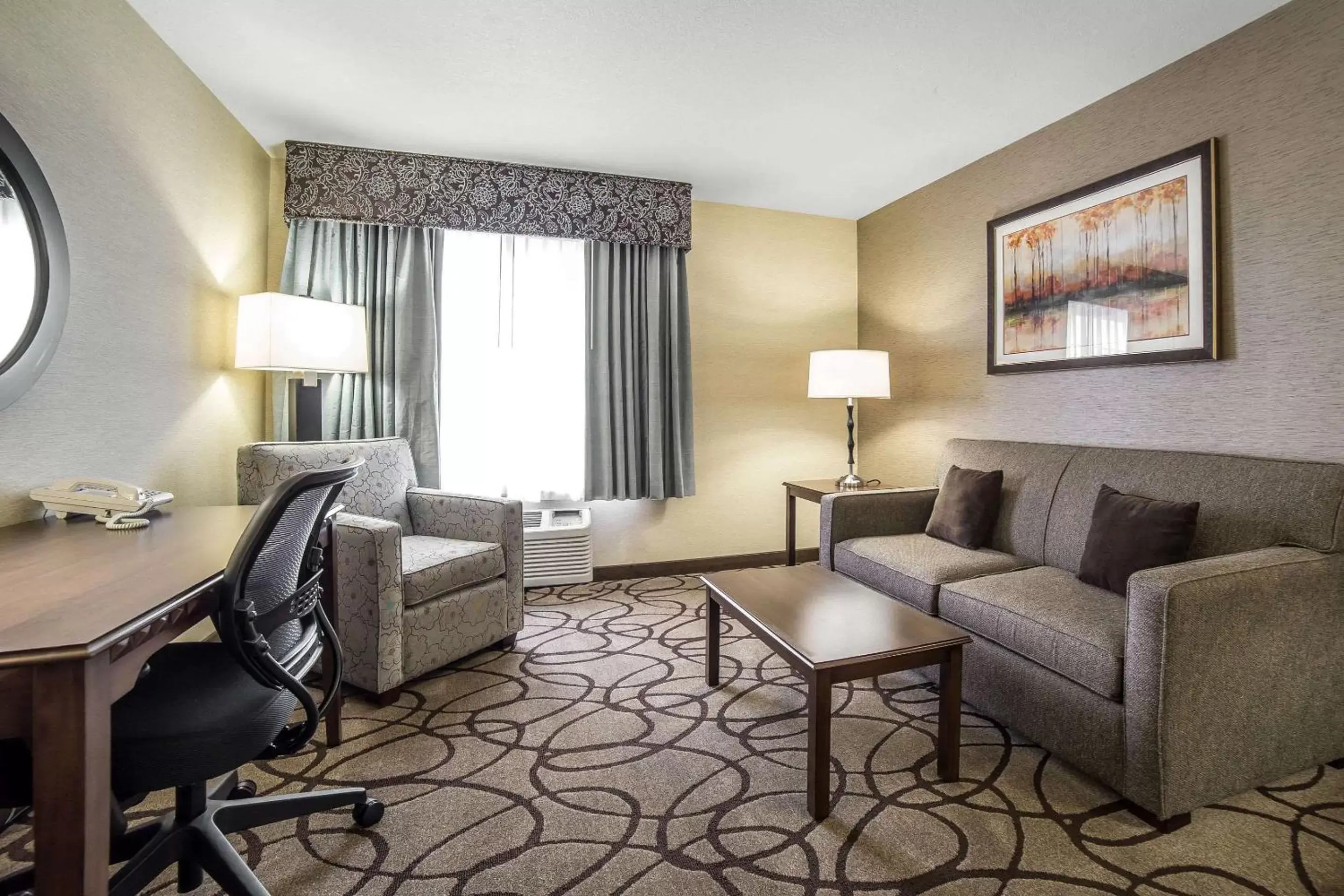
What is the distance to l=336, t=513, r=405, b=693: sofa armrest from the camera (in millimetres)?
2195

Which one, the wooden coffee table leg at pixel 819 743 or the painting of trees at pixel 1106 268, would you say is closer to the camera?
the wooden coffee table leg at pixel 819 743

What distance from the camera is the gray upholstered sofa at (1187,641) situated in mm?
1569

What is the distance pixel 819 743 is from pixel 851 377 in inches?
89.1

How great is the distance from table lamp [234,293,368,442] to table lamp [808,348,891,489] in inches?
93.8

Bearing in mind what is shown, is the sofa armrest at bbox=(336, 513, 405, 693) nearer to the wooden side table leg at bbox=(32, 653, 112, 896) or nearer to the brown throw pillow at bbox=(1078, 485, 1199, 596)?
the wooden side table leg at bbox=(32, 653, 112, 896)

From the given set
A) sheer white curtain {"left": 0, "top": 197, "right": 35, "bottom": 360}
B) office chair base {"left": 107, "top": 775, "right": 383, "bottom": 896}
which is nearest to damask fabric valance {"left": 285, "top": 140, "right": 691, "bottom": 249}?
sheer white curtain {"left": 0, "top": 197, "right": 35, "bottom": 360}

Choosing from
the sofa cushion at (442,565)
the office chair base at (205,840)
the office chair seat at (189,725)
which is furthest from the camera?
the sofa cushion at (442,565)

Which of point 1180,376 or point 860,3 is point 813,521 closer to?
point 1180,376

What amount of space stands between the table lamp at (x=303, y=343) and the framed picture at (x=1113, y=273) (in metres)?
3.20

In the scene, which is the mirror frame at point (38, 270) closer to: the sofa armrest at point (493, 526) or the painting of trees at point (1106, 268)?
the sofa armrest at point (493, 526)

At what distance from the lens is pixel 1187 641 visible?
1.55 meters

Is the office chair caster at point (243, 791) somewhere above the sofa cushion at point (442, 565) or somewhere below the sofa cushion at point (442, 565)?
below

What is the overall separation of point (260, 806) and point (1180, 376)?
3.32 metres

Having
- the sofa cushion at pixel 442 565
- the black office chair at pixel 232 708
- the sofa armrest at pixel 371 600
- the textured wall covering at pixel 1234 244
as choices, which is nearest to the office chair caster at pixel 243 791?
the black office chair at pixel 232 708
